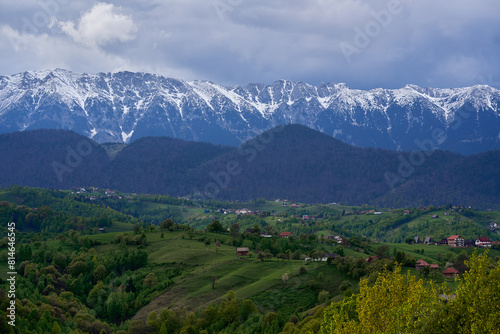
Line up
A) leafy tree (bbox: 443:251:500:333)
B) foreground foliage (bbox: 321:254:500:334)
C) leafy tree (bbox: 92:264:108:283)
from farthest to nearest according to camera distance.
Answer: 1. leafy tree (bbox: 92:264:108:283)
2. foreground foliage (bbox: 321:254:500:334)
3. leafy tree (bbox: 443:251:500:333)

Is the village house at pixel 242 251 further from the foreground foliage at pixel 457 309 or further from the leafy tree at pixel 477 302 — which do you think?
the leafy tree at pixel 477 302

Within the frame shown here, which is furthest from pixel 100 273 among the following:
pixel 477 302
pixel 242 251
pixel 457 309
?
pixel 477 302

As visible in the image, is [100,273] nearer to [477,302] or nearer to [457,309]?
[457,309]

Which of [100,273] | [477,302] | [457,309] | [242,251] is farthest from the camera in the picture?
[242,251]

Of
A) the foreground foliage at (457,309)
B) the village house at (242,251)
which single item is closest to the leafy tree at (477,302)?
the foreground foliage at (457,309)

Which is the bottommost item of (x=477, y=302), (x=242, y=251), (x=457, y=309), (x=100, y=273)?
(x=100, y=273)

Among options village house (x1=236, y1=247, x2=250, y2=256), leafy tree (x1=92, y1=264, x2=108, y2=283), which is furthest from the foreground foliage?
leafy tree (x1=92, y1=264, x2=108, y2=283)

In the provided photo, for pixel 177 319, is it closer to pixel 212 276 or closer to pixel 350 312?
pixel 212 276

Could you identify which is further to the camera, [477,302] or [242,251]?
[242,251]

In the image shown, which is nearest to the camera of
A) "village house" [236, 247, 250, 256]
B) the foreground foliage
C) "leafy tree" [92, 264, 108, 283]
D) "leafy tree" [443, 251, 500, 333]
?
"leafy tree" [443, 251, 500, 333]

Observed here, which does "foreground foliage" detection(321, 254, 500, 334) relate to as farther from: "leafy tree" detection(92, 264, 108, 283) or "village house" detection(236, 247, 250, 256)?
"leafy tree" detection(92, 264, 108, 283)

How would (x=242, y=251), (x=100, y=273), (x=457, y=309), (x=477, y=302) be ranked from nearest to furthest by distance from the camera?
(x=477, y=302) < (x=457, y=309) < (x=100, y=273) < (x=242, y=251)

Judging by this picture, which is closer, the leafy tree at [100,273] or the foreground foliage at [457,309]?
the foreground foliage at [457,309]

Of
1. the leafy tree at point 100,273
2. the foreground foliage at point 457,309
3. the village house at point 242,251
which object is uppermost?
the foreground foliage at point 457,309
